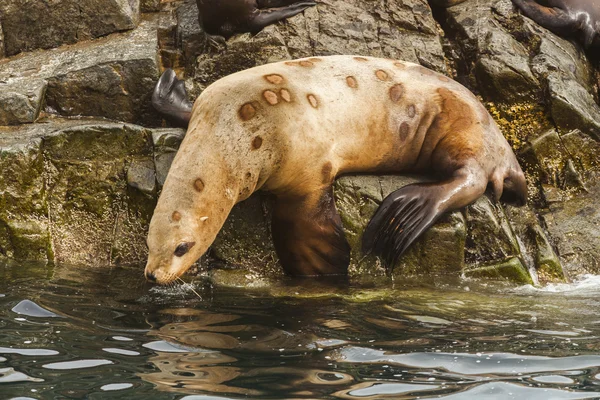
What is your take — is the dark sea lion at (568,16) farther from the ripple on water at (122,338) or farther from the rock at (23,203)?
the ripple on water at (122,338)

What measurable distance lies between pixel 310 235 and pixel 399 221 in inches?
26.7

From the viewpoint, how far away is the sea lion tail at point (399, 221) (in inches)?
270

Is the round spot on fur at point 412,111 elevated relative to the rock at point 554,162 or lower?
elevated

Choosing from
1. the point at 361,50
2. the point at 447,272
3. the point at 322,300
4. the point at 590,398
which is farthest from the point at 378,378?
the point at 361,50

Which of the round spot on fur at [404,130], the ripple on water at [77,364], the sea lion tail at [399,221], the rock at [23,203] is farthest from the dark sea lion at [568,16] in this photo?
the ripple on water at [77,364]

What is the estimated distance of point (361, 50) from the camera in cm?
873

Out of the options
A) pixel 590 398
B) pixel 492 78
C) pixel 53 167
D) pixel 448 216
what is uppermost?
pixel 492 78

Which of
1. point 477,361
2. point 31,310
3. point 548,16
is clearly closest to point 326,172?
point 31,310

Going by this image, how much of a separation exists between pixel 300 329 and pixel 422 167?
2837 mm

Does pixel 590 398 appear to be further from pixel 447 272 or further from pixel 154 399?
pixel 447 272

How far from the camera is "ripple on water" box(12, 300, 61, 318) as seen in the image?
5.26 meters

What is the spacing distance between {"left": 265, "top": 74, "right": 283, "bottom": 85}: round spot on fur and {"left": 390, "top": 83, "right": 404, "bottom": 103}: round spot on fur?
1.03 m

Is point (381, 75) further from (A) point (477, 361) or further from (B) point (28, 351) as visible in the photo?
(B) point (28, 351)

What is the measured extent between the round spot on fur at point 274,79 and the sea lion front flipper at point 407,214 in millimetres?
1205
